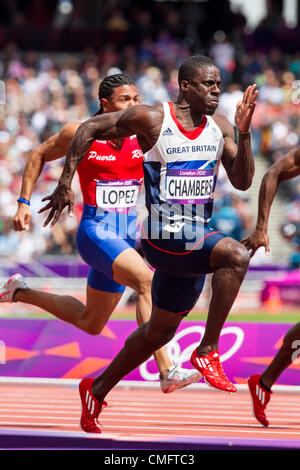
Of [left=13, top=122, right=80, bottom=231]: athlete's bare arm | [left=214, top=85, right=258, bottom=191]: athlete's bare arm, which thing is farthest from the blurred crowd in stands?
[left=214, top=85, right=258, bottom=191]: athlete's bare arm

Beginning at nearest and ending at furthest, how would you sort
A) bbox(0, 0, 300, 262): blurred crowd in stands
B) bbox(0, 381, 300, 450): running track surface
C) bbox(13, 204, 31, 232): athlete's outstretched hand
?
bbox(0, 381, 300, 450): running track surface
bbox(13, 204, 31, 232): athlete's outstretched hand
bbox(0, 0, 300, 262): blurred crowd in stands

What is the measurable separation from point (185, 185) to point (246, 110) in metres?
0.63

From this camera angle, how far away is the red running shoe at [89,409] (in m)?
6.33

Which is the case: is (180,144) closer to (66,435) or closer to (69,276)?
(66,435)

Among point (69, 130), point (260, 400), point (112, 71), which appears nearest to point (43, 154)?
point (69, 130)

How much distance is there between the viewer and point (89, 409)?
6.40m

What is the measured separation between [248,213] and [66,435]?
1303cm

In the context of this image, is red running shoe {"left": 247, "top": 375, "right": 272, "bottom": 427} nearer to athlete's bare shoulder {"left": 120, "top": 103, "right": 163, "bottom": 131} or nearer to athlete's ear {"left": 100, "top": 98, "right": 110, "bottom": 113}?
athlete's bare shoulder {"left": 120, "top": 103, "right": 163, "bottom": 131}

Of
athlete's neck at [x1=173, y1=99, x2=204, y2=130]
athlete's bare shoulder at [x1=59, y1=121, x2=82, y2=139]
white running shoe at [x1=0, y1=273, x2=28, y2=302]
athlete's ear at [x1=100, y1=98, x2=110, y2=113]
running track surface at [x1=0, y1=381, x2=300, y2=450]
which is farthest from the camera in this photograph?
white running shoe at [x1=0, y1=273, x2=28, y2=302]

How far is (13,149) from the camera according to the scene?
2027 centimetres

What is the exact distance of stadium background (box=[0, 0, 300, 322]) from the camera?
1730cm

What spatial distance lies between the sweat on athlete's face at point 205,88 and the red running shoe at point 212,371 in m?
1.63

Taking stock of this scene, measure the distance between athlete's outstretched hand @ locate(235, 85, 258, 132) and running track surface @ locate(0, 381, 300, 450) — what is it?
6.48 ft

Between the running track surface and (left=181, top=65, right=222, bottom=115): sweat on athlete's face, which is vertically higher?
(left=181, top=65, right=222, bottom=115): sweat on athlete's face
